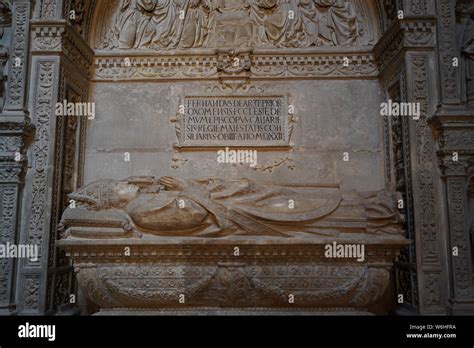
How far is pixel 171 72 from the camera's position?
5.49 metres

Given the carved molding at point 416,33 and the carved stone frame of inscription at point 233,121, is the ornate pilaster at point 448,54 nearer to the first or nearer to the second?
the carved molding at point 416,33

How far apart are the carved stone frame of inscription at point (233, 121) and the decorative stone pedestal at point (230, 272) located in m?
1.67

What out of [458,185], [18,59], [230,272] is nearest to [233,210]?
[230,272]

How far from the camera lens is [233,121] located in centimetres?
539

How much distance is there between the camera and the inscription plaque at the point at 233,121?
17.5ft

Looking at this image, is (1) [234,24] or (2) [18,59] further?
(1) [234,24]

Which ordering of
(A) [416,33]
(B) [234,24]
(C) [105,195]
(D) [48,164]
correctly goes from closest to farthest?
(C) [105,195], (D) [48,164], (A) [416,33], (B) [234,24]

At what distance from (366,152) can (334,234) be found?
1676 mm

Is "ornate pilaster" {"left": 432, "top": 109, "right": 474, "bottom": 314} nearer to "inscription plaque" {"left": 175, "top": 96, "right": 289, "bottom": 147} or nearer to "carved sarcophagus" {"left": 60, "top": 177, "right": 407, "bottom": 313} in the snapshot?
"carved sarcophagus" {"left": 60, "top": 177, "right": 407, "bottom": 313}

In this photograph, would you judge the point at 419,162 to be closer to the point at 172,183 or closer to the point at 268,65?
the point at 268,65

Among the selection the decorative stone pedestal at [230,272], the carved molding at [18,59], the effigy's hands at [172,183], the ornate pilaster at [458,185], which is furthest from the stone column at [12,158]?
the ornate pilaster at [458,185]

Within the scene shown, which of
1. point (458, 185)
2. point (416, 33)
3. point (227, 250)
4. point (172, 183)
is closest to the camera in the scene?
point (227, 250)

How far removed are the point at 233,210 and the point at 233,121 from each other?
1663mm
